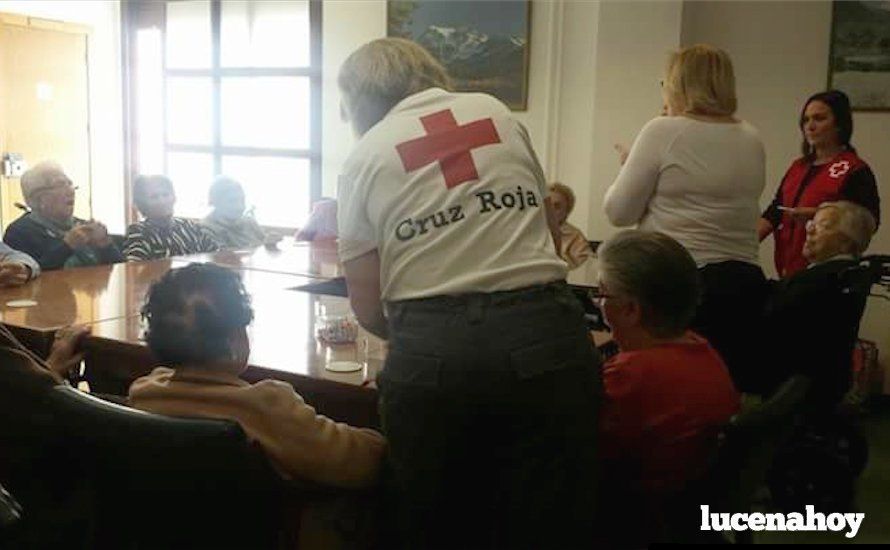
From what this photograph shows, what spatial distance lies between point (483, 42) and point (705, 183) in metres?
3.11

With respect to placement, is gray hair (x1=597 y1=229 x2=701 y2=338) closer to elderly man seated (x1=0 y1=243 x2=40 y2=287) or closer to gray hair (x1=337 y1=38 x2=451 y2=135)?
gray hair (x1=337 y1=38 x2=451 y2=135)

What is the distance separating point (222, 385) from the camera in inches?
60.2

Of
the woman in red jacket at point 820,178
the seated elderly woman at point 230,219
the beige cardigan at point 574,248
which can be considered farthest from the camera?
the seated elderly woman at point 230,219

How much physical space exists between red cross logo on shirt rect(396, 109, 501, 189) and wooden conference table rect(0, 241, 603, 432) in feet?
1.89

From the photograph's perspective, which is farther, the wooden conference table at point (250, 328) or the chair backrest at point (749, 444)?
the wooden conference table at point (250, 328)

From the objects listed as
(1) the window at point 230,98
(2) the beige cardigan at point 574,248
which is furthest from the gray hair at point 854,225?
(1) the window at point 230,98

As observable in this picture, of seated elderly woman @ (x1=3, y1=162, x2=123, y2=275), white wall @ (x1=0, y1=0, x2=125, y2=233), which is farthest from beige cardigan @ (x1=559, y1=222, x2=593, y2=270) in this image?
white wall @ (x1=0, y1=0, x2=125, y2=233)

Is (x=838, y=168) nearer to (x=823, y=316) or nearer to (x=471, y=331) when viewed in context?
(x=823, y=316)

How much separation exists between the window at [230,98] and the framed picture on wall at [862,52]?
10.4 feet

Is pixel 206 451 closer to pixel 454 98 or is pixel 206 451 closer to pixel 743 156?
pixel 454 98

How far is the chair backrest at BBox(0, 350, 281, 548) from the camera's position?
50.9 inches

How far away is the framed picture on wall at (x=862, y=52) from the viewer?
168 inches

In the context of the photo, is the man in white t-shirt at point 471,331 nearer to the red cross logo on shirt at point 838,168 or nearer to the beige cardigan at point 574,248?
the red cross logo on shirt at point 838,168

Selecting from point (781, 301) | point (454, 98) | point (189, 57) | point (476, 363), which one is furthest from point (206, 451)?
point (189, 57)
